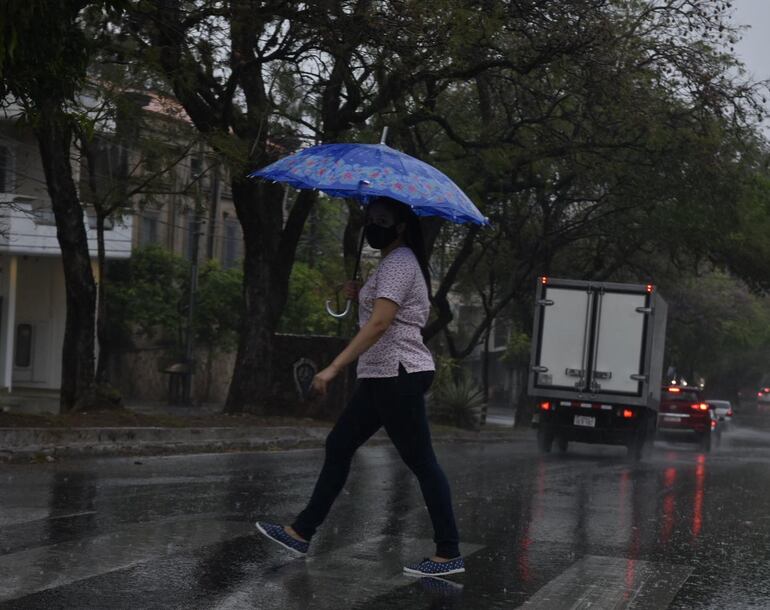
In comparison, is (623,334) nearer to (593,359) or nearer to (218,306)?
(593,359)

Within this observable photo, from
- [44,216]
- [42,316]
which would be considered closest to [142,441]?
[44,216]

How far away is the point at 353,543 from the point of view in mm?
7828

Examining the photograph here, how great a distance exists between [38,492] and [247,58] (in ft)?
34.7

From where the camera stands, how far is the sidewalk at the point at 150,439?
13031 millimetres

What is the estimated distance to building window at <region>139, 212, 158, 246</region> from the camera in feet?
153

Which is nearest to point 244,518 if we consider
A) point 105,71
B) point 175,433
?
point 175,433

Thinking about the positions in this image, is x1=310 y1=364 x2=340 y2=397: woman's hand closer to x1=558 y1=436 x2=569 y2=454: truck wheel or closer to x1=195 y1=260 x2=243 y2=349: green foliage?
x1=558 y1=436 x2=569 y2=454: truck wheel

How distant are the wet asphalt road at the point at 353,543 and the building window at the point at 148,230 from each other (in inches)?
1319

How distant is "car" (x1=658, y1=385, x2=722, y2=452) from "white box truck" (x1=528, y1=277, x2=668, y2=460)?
341 inches

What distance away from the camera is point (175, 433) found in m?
16.2

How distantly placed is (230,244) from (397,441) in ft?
153

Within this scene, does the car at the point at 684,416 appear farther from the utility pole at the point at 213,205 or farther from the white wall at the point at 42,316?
the white wall at the point at 42,316

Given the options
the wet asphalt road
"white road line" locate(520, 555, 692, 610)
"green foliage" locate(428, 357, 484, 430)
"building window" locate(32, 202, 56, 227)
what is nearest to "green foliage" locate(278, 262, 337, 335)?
"green foliage" locate(428, 357, 484, 430)

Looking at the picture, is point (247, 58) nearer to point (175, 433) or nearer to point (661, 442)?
point (175, 433)
